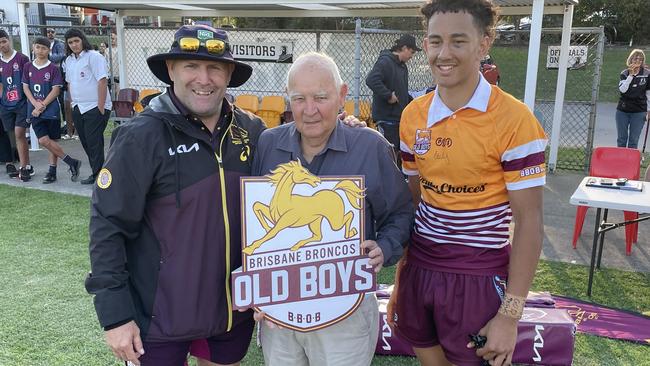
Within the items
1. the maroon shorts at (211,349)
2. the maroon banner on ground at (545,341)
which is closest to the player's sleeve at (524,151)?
the maroon shorts at (211,349)

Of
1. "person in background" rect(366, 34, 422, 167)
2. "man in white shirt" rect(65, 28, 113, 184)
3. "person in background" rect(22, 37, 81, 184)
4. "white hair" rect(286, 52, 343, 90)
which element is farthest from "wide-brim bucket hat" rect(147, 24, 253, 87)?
"person in background" rect(22, 37, 81, 184)

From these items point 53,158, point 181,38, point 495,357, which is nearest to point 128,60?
point 53,158

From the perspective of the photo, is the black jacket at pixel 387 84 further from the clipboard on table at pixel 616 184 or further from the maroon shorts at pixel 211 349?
the maroon shorts at pixel 211 349

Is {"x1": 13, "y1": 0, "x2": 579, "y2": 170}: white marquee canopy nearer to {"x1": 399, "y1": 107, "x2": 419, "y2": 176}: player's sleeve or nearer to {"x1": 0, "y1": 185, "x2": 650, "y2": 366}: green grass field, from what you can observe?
{"x1": 0, "y1": 185, "x2": 650, "y2": 366}: green grass field

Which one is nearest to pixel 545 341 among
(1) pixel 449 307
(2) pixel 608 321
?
(2) pixel 608 321

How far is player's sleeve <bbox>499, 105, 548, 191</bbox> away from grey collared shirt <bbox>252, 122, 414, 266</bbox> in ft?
1.39

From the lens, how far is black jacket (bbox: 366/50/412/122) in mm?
7305

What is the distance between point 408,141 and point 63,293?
3.41 m

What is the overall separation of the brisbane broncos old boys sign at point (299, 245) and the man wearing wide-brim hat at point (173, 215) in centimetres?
19

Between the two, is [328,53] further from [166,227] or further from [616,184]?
[166,227]

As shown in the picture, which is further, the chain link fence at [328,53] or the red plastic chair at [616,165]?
the chain link fence at [328,53]

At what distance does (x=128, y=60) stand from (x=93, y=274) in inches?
402

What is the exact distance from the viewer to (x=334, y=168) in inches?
79.4

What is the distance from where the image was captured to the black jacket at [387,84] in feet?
24.0
